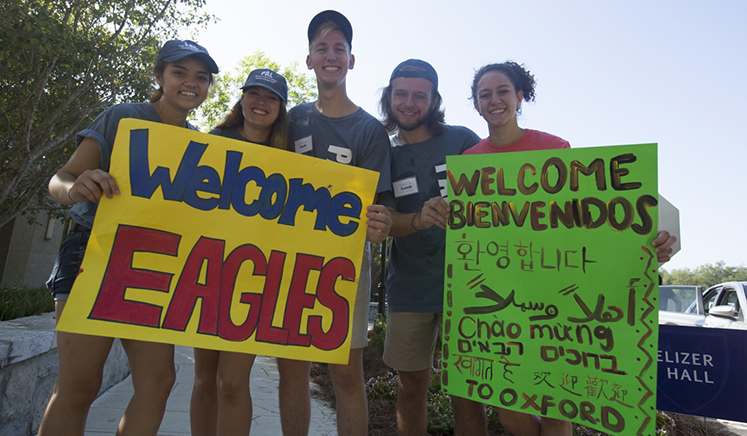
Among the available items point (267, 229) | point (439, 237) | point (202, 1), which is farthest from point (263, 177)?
point (202, 1)

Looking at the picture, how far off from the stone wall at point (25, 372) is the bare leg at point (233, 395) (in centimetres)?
130

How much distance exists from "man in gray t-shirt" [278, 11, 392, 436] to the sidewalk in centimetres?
146

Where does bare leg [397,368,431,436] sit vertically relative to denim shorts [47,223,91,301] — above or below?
below

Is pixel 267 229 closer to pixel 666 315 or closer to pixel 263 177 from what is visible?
pixel 263 177

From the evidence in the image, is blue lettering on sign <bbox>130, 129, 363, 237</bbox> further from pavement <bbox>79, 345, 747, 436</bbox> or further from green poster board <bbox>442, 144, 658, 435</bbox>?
pavement <bbox>79, 345, 747, 436</bbox>

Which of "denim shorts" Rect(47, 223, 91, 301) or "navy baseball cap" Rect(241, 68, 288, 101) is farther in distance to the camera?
"navy baseball cap" Rect(241, 68, 288, 101)

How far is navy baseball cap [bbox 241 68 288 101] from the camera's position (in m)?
2.33

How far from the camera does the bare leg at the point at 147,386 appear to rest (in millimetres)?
1907

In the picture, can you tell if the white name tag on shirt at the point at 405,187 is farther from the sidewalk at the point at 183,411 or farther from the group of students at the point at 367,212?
the sidewalk at the point at 183,411

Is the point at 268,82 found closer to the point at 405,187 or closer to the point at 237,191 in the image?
the point at 237,191

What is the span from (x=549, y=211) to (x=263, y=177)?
1.35m

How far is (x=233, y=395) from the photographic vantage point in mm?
2121

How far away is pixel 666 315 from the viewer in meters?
8.20

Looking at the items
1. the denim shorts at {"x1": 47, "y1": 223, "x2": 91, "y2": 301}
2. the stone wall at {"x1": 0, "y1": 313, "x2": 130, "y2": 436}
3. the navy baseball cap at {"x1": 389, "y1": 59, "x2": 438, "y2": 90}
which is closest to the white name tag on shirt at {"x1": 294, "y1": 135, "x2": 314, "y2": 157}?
the navy baseball cap at {"x1": 389, "y1": 59, "x2": 438, "y2": 90}
